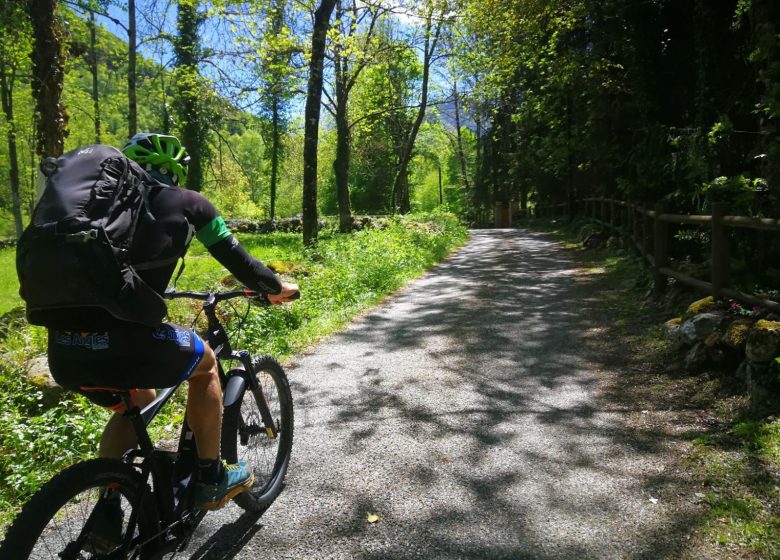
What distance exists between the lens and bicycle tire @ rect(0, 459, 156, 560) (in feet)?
6.03

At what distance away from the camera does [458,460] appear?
149 inches

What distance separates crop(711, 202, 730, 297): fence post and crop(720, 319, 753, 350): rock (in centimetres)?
97

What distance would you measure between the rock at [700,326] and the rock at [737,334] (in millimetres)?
274

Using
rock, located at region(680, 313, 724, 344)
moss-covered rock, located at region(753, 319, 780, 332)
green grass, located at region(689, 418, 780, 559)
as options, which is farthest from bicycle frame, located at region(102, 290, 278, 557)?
rock, located at region(680, 313, 724, 344)

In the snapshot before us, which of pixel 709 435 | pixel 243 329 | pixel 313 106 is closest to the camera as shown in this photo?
pixel 709 435

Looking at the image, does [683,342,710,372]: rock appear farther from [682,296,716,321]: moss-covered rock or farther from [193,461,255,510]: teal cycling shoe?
[193,461,255,510]: teal cycling shoe

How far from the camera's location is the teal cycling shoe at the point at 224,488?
100 inches

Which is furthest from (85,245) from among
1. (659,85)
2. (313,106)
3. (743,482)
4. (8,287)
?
(8,287)

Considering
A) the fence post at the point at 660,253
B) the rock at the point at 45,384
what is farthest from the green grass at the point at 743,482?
the rock at the point at 45,384

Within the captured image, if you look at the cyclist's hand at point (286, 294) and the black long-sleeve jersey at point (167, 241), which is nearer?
the black long-sleeve jersey at point (167, 241)

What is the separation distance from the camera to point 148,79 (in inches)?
709

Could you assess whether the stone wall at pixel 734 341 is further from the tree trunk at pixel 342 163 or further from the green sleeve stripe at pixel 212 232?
the tree trunk at pixel 342 163

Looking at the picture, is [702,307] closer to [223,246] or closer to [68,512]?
[223,246]

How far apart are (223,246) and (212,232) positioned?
9 cm
